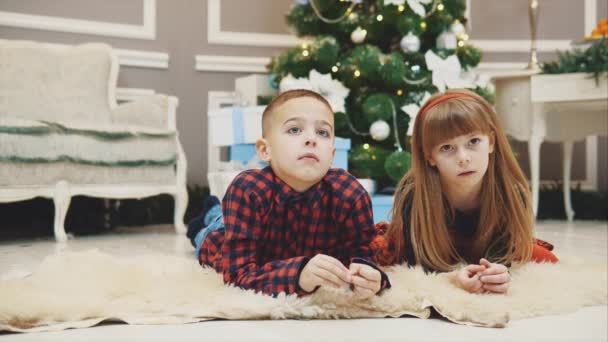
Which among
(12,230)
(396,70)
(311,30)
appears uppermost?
(311,30)

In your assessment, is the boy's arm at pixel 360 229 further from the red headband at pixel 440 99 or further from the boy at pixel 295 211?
the red headband at pixel 440 99

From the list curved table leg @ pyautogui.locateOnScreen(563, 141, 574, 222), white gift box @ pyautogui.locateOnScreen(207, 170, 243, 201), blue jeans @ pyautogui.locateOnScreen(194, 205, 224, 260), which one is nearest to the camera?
blue jeans @ pyautogui.locateOnScreen(194, 205, 224, 260)

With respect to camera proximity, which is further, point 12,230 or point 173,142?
point 12,230

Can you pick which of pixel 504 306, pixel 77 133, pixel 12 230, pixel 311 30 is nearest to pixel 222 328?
pixel 504 306

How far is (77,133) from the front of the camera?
82.4 inches

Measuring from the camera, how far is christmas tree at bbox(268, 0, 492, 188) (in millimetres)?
2217

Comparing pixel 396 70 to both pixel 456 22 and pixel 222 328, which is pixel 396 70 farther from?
pixel 222 328

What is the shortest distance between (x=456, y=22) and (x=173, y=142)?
1.30 metres

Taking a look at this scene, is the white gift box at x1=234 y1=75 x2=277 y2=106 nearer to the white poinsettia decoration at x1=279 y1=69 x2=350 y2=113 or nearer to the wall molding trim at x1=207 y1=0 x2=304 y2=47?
the wall molding trim at x1=207 y1=0 x2=304 y2=47

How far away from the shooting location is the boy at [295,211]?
36.2 inches

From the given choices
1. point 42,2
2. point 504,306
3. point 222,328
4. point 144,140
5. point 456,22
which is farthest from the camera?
point 42,2

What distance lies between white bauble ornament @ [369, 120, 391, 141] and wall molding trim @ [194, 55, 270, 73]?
3.49 ft

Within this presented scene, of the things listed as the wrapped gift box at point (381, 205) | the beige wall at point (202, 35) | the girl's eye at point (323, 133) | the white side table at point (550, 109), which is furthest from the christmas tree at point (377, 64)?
the girl's eye at point (323, 133)

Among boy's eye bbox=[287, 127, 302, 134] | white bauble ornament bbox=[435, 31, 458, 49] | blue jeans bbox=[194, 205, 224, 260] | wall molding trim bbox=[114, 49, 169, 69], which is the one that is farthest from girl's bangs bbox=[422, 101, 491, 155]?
wall molding trim bbox=[114, 49, 169, 69]
